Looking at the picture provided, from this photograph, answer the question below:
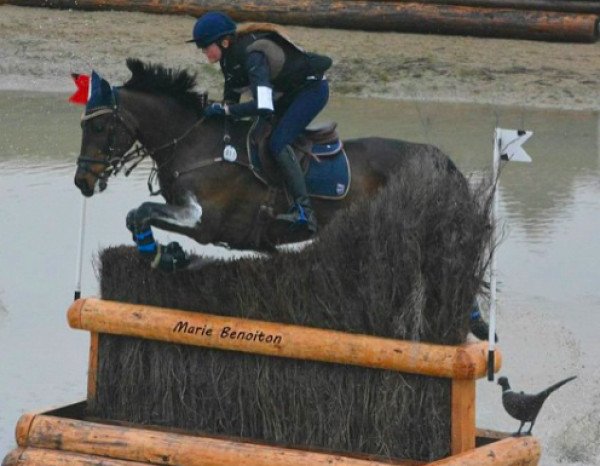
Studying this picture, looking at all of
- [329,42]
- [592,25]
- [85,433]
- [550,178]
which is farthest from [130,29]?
[85,433]

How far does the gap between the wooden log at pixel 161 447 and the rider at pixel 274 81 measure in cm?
175

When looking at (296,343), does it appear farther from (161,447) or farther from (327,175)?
(327,175)

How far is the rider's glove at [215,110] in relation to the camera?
8.96 meters

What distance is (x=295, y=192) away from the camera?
893 centimetres

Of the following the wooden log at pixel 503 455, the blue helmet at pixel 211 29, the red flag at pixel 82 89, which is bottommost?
the wooden log at pixel 503 455

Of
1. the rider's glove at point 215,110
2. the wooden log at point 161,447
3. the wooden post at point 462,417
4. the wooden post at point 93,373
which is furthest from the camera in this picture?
the rider's glove at point 215,110

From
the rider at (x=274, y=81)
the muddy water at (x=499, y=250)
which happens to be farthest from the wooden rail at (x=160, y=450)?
the rider at (x=274, y=81)

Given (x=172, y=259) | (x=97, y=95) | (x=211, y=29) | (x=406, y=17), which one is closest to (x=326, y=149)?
(x=211, y=29)

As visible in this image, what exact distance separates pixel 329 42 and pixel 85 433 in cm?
1385

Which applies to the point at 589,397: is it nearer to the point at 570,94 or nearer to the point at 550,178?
the point at 550,178

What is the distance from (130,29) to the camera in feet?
71.1

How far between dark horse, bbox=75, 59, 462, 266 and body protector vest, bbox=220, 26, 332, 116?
0.82 feet

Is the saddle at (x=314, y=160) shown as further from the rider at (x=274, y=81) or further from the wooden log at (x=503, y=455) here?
the wooden log at (x=503, y=455)

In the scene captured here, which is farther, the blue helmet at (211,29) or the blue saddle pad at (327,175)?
the blue saddle pad at (327,175)
